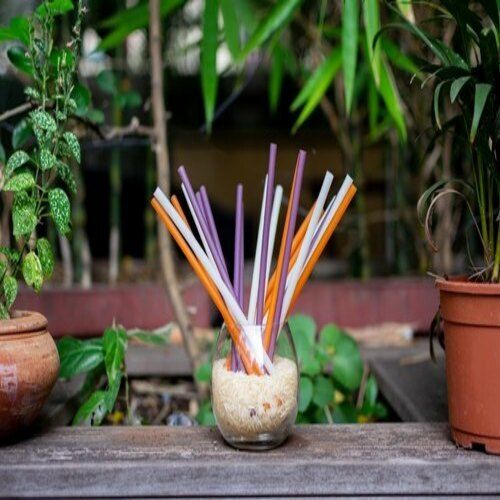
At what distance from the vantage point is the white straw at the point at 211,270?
1.02 metres

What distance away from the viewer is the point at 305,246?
1056 mm

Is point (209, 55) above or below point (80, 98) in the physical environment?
above

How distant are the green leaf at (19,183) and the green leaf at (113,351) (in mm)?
359

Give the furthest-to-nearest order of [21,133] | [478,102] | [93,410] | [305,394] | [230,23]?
[230,23] < [305,394] < [21,133] < [93,410] < [478,102]

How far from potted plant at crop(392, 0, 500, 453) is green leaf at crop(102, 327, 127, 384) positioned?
22.2 inches

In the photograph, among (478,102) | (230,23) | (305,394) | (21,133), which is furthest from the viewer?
(230,23)

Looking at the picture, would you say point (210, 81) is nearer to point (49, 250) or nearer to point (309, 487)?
point (49, 250)

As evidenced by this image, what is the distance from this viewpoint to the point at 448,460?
0.98m

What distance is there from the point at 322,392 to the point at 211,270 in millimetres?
606

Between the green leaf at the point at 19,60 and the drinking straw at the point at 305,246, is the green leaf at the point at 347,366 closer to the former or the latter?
the drinking straw at the point at 305,246

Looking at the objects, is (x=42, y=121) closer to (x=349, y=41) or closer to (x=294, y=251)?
(x=294, y=251)

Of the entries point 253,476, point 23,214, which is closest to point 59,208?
point 23,214

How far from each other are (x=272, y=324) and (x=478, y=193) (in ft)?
1.15

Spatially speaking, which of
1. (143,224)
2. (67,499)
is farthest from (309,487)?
(143,224)
